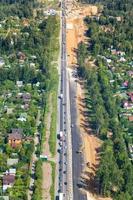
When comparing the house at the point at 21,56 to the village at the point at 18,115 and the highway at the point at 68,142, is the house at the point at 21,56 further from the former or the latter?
the highway at the point at 68,142

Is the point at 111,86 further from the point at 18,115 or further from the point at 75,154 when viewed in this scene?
the point at 75,154

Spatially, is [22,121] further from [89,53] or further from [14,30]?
[14,30]

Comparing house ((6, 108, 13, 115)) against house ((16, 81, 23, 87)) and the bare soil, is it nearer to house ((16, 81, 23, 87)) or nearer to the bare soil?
house ((16, 81, 23, 87))

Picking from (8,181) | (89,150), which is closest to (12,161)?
(8,181)

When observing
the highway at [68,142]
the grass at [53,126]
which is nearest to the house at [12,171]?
the highway at [68,142]

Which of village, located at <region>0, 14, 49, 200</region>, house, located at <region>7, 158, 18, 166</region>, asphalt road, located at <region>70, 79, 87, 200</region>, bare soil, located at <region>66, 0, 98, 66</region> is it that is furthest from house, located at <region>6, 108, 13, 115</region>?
bare soil, located at <region>66, 0, 98, 66</region>
